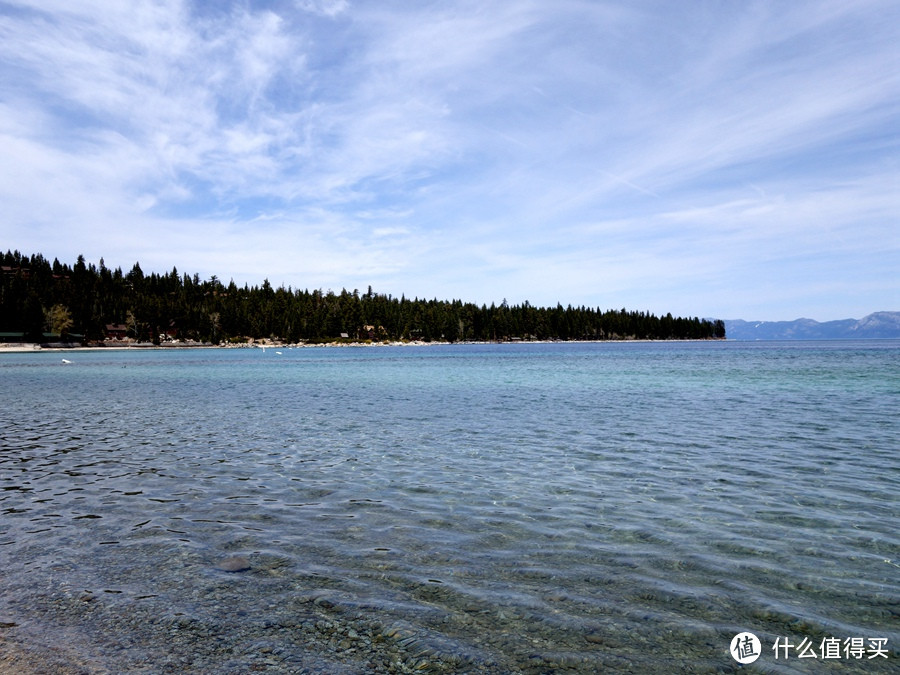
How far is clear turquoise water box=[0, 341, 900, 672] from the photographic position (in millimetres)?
7391

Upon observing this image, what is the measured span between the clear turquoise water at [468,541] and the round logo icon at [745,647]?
12cm

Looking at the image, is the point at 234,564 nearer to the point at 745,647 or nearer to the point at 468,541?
the point at 468,541

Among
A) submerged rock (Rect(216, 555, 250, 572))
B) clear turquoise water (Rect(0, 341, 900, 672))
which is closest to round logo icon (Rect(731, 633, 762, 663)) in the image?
clear turquoise water (Rect(0, 341, 900, 672))

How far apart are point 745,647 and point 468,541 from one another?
5230mm

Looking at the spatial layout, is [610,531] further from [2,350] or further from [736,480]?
[2,350]

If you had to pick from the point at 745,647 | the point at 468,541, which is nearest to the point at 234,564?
the point at 468,541

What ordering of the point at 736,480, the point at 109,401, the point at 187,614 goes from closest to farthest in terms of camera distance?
the point at 187,614 < the point at 736,480 < the point at 109,401

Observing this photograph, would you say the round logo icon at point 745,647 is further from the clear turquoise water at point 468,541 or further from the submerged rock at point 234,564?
the submerged rock at point 234,564

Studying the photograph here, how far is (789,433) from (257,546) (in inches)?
891

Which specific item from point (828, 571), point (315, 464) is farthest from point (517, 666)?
point (315, 464)

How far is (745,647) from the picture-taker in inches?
283

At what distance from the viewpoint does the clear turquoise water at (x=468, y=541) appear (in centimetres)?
→ 739

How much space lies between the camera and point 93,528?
11898 mm

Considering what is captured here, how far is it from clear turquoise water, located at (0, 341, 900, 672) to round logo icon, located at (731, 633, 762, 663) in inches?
4.7
